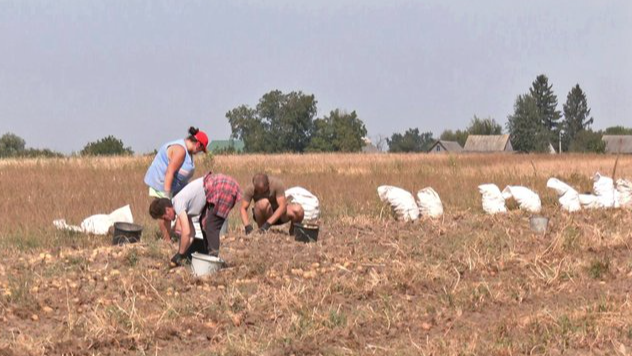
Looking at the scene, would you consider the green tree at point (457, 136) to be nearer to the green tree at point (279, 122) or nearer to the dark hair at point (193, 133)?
the green tree at point (279, 122)

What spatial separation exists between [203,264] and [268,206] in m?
2.75

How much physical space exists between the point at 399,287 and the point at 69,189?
10118mm

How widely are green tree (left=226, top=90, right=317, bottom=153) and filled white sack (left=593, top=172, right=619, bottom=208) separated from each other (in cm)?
5981

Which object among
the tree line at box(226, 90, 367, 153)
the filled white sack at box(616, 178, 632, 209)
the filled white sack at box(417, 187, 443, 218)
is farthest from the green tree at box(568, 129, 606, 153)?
the filled white sack at box(417, 187, 443, 218)

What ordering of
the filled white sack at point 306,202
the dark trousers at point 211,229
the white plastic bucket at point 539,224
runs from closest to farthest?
1. the dark trousers at point 211,229
2. the white plastic bucket at point 539,224
3. the filled white sack at point 306,202

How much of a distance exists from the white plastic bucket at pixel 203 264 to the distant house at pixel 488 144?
7479 centimetres

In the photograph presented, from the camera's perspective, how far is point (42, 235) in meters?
10.2

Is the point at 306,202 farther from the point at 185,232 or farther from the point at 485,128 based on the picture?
the point at 485,128

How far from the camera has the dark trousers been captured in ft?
26.1

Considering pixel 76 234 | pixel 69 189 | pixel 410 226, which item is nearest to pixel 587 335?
pixel 410 226

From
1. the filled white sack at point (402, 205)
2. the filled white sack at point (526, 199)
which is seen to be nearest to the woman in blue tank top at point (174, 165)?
the filled white sack at point (402, 205)

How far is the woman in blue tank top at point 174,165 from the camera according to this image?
892cm

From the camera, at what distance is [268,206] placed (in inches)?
399

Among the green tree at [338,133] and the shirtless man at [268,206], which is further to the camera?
the green tree at [338,133]
